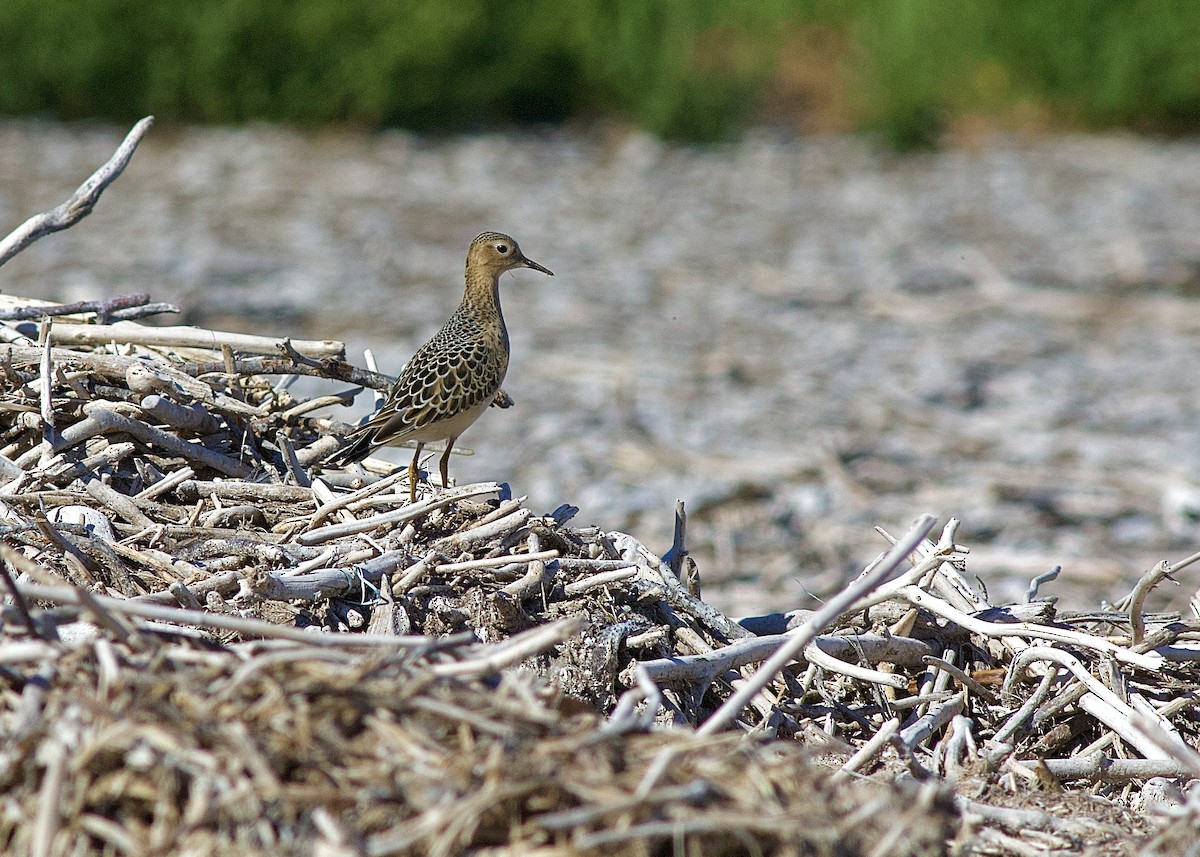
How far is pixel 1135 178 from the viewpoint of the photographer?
1730 centimetres

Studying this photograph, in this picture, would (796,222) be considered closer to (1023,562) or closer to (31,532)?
(1023,562)

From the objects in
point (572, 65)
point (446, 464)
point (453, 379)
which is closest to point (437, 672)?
point (446, 464)

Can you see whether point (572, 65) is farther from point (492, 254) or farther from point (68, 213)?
point (68, 213)

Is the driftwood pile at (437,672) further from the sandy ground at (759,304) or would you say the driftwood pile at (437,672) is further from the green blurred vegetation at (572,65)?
the green blurred vegetation at (572,65)

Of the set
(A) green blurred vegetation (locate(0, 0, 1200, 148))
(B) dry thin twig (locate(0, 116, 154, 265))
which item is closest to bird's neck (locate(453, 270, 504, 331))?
(B) dry thin twig (locate(0, 116, 154, 265))

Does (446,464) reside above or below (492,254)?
below

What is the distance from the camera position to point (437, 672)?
8.79ft

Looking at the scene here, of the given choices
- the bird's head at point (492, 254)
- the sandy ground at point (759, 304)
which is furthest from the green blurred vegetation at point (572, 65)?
the bird's head at point (492, 254)

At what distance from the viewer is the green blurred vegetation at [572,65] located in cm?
→ 1916

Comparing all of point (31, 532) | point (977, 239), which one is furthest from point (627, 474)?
point (977, 239)

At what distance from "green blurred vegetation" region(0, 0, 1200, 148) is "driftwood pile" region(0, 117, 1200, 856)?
15361 millimetres

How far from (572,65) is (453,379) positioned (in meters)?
17.5

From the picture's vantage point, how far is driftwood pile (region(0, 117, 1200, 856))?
2.43 meters

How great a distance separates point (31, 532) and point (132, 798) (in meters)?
1.23
